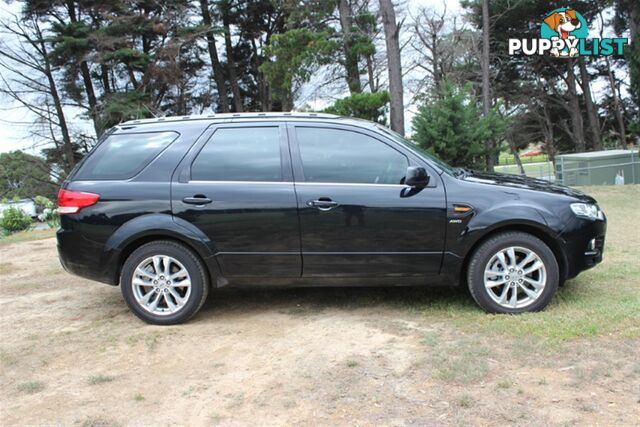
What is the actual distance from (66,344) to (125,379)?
101 centimetres

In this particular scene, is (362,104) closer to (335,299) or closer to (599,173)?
(599,173)

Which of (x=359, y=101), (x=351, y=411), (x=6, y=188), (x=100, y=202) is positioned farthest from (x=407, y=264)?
(x=6, y=188)

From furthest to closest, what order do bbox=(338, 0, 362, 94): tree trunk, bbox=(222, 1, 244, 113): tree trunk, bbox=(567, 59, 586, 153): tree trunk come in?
bbox=(567, 59, 586, 153): tree trunk, bbox=(222, 1, 244, 113): tree trunk, bbox=(338, 0, 362, 94): tree trunk

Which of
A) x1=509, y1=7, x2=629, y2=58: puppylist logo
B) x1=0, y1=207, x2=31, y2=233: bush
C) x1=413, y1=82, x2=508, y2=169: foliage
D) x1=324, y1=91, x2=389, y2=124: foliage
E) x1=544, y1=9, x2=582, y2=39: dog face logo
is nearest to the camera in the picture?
x1=413, y1=82, x2=508, y2=169: foliage

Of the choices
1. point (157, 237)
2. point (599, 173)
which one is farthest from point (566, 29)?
point (157, 237)

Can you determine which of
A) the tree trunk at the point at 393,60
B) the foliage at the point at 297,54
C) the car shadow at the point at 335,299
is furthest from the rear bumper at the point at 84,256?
the foliage at the point at 297,54

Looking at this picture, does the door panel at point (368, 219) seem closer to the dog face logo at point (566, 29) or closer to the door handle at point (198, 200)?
the door handle at point (198, 200)

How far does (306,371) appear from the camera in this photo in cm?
348

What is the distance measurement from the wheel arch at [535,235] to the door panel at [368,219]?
268 millimetres

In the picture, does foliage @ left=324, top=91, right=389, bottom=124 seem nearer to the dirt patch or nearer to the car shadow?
the car shadow

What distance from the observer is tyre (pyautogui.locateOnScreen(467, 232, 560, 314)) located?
4266 mm

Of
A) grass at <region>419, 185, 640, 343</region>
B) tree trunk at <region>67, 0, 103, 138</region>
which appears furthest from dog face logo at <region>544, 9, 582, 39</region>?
grass at <region>419, 185, 640, 343</region>

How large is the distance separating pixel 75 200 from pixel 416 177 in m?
2.82

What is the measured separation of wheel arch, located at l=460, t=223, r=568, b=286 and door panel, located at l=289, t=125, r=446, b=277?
0.88 feet
